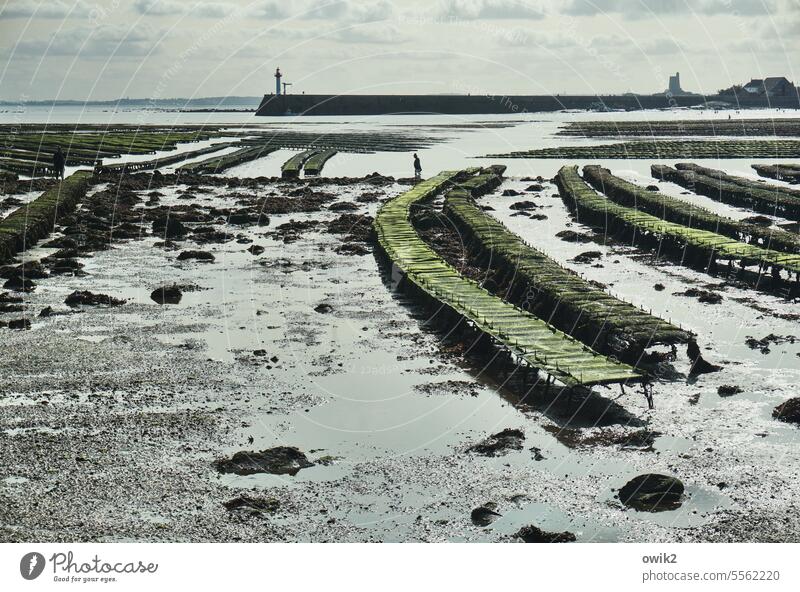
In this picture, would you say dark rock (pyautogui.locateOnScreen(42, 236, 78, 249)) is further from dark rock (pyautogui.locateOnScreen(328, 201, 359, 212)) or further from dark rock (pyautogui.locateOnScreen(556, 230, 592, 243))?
dark rock (pyautogui.locateOnScreen(556, 230, 592, 243))

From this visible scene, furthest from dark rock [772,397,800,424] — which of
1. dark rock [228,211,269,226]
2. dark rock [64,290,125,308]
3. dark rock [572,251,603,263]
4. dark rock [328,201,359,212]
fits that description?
dark rock [328,201,359,212]

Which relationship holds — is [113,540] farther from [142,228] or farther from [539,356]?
[142,228]

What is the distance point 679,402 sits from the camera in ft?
93.6

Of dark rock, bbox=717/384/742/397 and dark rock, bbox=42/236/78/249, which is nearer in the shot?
dark rock, bbox=717/384/742/397

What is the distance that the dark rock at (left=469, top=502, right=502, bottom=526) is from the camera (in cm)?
2083

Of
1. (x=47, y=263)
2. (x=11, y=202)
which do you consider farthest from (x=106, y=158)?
(x=47, y=263)

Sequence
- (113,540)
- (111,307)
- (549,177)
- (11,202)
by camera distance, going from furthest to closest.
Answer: (549,177) < (11,202) < (111,307) < (113,540)

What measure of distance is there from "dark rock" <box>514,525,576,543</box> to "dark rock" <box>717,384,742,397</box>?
11.1 metres

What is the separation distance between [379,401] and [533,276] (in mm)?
14478

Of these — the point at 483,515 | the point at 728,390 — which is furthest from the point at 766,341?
the point at 483,515

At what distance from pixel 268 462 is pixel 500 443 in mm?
5877

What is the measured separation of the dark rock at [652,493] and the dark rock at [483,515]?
9.80ft

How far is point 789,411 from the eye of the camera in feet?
89.0

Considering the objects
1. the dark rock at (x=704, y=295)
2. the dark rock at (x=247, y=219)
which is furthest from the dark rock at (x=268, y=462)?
the dark rock at (x=247, y=219)
